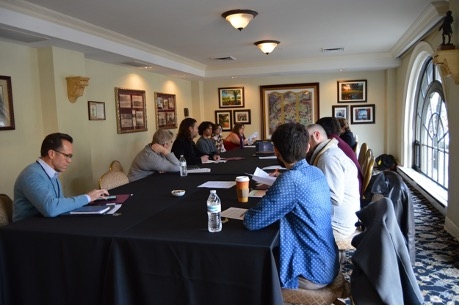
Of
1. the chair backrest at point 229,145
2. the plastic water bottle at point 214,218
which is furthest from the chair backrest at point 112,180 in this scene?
the chair backrest at point 229,145

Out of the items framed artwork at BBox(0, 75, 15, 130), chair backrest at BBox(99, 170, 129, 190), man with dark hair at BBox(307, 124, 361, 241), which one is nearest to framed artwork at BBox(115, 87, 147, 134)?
framed artwork at BBox(0, 75, 15, 130)

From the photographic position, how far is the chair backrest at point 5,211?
2.28 meters

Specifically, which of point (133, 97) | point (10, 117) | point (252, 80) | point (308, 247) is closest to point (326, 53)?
point (252, 80)

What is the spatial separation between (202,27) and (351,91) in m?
5.11

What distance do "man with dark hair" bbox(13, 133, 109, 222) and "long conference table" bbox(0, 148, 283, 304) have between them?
0.09 m

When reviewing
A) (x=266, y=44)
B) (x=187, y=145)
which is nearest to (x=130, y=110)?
(x=187, y=145)

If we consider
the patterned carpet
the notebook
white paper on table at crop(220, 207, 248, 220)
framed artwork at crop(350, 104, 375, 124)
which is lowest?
the patterned carpet

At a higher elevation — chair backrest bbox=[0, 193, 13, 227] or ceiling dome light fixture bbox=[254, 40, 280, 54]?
ceiling dome light fixture bbox=[254, 40, 280, 54]

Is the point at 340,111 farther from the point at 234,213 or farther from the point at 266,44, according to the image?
the point at 234,213

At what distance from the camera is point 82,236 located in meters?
1.86

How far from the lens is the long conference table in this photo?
167 centimetres

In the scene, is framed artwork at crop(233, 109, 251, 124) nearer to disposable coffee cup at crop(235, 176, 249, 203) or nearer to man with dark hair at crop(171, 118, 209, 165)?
man with dark hair at crop(171, 118, 209, 165)

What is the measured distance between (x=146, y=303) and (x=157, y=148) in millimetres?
2183

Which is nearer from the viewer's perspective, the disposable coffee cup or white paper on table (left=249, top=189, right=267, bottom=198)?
the disposable coffee cup
